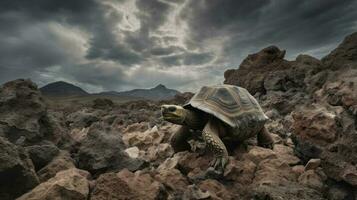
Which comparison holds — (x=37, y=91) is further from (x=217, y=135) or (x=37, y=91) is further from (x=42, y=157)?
(x=217, y=135)

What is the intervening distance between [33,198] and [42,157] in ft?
5.14

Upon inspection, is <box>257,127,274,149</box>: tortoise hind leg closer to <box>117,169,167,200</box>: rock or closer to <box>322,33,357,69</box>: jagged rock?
<box>117,169,167,200</box>: rock

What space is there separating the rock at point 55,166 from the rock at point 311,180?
10.7 ft

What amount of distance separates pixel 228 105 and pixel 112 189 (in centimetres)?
282

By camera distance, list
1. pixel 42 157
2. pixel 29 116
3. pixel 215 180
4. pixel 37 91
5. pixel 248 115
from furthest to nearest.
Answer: pixel 37 91 < pixel 29 116 < pixel 248 115 < pixel 42 157 < pixel 215 180

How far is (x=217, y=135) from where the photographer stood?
596 centimetres

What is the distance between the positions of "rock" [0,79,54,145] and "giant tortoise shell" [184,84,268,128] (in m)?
2.78

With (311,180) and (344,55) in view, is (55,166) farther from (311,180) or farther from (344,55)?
(344,55)

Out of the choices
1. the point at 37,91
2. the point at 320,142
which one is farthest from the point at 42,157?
the point at 320,142

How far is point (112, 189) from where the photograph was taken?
3.95 metres

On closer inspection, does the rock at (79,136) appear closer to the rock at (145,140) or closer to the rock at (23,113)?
the rock at (23,113)

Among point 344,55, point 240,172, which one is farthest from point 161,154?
point 344,55

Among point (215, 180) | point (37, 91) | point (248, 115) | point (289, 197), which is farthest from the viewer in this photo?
point (37, 91)

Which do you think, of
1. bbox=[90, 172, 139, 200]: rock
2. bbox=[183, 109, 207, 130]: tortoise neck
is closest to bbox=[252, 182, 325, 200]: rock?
bbox=[90, 172, 139, 200]: rock
